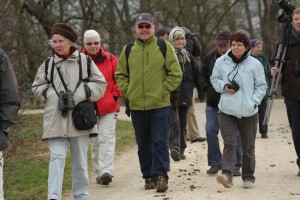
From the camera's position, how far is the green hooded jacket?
7676 millimetres

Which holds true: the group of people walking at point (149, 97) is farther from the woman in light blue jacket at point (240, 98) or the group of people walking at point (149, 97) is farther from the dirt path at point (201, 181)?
the dirt path at point (201, 181)

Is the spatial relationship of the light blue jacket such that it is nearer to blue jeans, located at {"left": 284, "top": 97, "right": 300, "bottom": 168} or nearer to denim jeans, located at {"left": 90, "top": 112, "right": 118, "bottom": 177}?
blue jeans, located at {"left": 284, "top": 97, "right": 300, "bottom": 168}

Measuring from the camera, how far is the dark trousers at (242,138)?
306 inches

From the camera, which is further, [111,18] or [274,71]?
[111,18]

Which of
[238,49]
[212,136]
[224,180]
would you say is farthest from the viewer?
[212,136]

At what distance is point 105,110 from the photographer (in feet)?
28.5

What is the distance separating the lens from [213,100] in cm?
893

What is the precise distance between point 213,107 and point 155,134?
1510mm

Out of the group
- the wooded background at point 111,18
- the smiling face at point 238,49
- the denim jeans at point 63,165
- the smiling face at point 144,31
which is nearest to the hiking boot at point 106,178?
the denim jeans at point 63,165

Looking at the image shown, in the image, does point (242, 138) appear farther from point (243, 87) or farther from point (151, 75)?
point (151, 75)

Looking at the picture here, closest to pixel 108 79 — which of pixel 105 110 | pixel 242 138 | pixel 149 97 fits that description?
pixel 105 110

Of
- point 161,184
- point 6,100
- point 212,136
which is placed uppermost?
point 6,100

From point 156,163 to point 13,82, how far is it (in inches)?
123

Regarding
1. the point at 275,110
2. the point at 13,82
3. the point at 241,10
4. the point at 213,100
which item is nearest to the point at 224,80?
the point at 213,100
